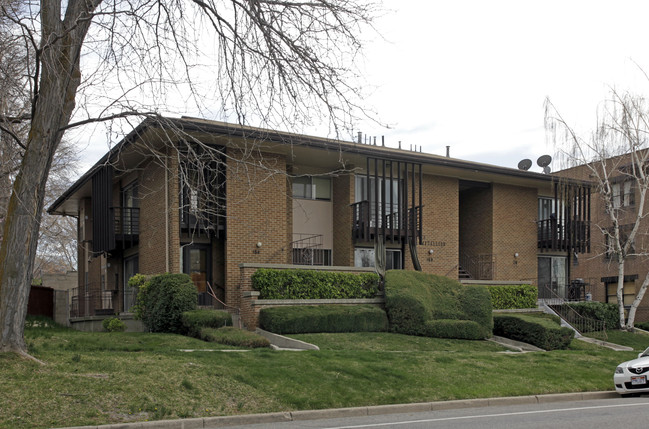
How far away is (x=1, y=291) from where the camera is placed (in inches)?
460

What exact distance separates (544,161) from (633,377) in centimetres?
2410

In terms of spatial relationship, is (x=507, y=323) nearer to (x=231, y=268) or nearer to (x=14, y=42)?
(x=231, y=268)

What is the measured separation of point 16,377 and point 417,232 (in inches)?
764

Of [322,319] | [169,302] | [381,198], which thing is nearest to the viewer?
[169,302]

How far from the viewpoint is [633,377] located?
13984 millimetres

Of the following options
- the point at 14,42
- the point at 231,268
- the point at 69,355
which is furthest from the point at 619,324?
the point at 14,42

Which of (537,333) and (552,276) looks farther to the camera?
(552,276)

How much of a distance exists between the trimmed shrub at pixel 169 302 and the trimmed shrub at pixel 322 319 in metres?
2.34

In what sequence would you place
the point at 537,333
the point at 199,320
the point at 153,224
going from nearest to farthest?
the point at 199,320, the point at 537,333, the point at 153,224

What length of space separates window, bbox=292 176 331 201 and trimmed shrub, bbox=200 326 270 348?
10.3m

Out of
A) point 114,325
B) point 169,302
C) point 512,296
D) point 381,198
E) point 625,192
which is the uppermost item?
point 625,192

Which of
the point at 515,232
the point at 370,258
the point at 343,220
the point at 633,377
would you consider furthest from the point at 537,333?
the point at 515,232

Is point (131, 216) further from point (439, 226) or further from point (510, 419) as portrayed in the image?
point (510, 419)

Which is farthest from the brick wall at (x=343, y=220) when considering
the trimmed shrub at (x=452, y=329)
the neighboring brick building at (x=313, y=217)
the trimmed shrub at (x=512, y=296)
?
the trimmed shrub at (x=452, y=329)
